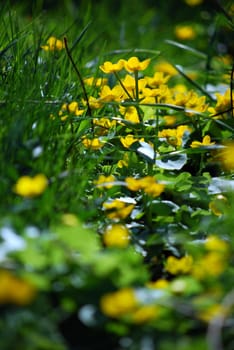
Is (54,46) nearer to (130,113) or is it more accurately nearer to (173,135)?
(130,113)

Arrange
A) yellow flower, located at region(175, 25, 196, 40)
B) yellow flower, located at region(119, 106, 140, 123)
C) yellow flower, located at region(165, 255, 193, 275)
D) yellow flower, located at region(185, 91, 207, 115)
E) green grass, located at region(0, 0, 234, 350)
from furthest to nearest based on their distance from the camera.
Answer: yellow flower, located at region(175, 25, 196, 40) → yellow flower, located at region(185, 91, 207, 115) → yellow flower, located at region(119, 106, 140, 123) → yellow flower, located at region(165, 255, 193, 275) → green grass, located at region(0, 0, 234, 350)

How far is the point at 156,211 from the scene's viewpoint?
6.28 ft

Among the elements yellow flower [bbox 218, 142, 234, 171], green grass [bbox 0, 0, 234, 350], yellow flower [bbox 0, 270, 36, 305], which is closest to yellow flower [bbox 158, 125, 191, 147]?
green grass [bbox 0, 0, 234, 350]

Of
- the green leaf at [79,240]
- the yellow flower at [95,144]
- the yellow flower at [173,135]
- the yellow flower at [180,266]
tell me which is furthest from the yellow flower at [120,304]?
the yellow flower at [173,135]

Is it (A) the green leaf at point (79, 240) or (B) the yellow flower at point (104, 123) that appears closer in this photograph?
(A) the green leaf at point (79, 240)

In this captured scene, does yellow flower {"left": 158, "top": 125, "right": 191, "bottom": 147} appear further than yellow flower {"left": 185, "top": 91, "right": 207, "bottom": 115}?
No

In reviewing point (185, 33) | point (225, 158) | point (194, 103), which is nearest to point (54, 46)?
point (194, 103)

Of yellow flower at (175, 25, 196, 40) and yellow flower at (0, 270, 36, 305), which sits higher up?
yellow flower at (175, 25, 196, 40)

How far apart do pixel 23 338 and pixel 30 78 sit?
120 centimetres

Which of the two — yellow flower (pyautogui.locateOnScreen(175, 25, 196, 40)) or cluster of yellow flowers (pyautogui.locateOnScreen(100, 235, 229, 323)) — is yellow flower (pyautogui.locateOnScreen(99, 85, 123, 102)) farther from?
yellow flower (pyautogui.locateOnScreen(175, 25, 196, 40))

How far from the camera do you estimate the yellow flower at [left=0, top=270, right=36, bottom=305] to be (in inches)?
48.1

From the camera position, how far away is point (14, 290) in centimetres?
122

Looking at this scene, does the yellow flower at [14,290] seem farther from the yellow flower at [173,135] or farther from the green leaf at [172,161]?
the yellow flower at [173,135]

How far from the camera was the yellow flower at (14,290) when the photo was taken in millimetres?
1222
